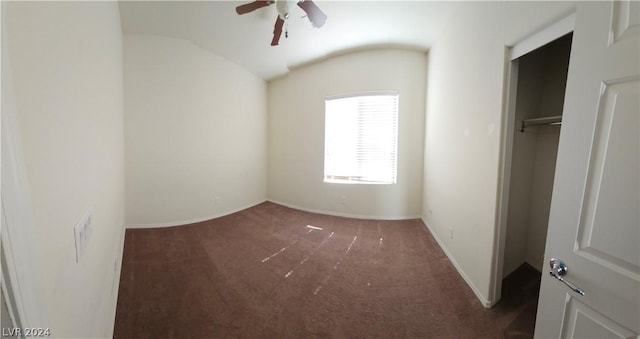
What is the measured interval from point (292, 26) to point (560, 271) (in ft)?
10.4

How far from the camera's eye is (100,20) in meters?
1.35

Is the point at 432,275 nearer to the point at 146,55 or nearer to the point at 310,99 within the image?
the point at 310,99

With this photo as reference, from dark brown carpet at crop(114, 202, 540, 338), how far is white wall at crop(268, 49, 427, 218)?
88 centimetres

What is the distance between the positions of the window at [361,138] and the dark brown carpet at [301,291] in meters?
1.21

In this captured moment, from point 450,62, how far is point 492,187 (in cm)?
158

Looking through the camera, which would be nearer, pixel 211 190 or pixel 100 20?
pixel 100 20

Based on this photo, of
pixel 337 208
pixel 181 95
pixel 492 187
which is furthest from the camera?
pixel 337 208

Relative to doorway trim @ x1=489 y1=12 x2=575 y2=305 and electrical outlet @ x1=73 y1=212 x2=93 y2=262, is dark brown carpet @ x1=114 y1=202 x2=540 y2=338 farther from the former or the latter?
electrical outlet @ x1=73 y1=212 x2=93 y2=262

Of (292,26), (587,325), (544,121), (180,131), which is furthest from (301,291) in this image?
(292,26)

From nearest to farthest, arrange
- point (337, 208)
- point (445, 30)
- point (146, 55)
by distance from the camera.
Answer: point (445, 30) < point (146, 55) < point (337, 208)

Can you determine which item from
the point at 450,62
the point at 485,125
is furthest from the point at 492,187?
the point at 450,62

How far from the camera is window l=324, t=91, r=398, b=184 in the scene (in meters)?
3.43

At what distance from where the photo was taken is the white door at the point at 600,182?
671 millimetres

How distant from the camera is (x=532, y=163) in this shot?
6.68 feet
